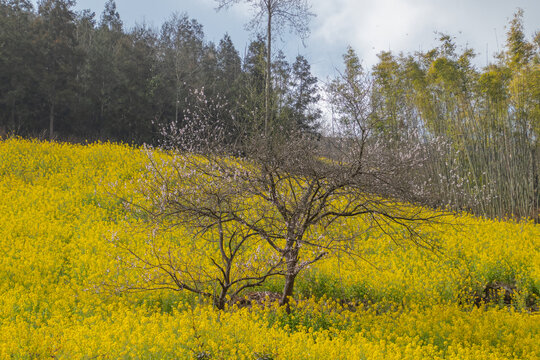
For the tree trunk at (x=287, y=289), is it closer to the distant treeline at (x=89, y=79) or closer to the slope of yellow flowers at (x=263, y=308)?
the slope of yellow flowers at (x=263, y=308)

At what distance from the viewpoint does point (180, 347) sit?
3834 millimetres

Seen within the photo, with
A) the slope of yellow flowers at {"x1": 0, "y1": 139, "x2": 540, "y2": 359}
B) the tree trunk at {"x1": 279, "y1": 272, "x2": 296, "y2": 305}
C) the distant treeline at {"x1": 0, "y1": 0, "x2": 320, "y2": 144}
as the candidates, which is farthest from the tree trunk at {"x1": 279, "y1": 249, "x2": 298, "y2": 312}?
the distant treeline at {"x1": 0, "y1": 0, "x2": 320, "y2": 144}

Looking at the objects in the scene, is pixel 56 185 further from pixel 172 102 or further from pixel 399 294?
pixel 172 102

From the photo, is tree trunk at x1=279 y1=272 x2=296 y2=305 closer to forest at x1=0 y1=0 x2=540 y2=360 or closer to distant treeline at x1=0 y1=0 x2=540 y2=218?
forest at x1=0 y1=0 x2=540 y2=360

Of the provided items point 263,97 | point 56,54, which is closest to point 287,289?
point 263,97

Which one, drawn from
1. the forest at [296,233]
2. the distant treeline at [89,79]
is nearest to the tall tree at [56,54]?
the distant treeline at [89,79]

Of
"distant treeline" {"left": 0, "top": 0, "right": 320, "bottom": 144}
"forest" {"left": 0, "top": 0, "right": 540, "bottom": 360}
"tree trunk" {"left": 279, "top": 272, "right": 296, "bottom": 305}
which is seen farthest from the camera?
"distant treeline" {"left": 0, "top": 0, "right": 320, "bottom": 144}

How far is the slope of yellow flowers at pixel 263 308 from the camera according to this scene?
3918 mm

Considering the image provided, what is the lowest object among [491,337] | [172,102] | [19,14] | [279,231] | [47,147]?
[491,337]

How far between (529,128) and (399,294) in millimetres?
9506

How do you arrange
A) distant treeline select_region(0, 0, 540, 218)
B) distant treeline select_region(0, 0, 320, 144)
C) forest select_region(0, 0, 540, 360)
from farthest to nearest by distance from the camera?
distant treeline select_region(0, 0, 320, 144) → distant treeline select_region(0, 0, 540, 218) → forest select_region(0, 0, 540, 360)

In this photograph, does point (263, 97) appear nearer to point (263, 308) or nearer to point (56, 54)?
point (263, 308)

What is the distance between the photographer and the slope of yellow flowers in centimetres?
392

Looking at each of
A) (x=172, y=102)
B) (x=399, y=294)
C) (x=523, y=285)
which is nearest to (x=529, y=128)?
(x=523, y=285)
